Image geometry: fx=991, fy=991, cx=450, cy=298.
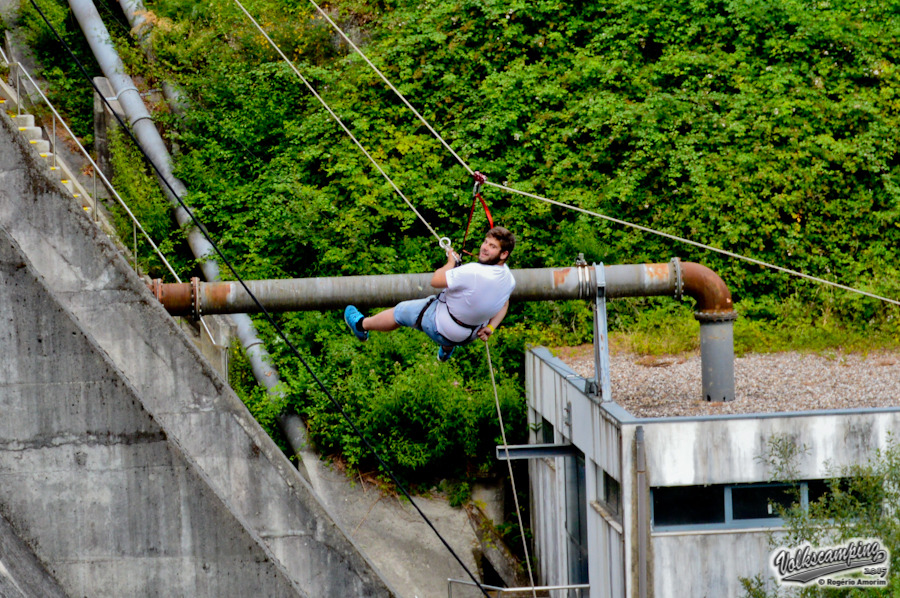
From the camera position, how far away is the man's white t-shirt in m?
9.02

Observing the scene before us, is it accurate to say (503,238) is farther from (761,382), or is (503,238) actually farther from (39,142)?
(39,142)

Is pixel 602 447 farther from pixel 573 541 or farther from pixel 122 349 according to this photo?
pixel 122 349

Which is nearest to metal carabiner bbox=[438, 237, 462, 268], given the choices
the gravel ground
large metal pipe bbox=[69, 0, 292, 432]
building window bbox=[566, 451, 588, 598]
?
the gravel ground

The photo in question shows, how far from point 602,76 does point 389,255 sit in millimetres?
5694

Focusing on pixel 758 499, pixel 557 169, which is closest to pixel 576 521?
pixel 758 499

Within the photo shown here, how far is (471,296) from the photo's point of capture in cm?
910

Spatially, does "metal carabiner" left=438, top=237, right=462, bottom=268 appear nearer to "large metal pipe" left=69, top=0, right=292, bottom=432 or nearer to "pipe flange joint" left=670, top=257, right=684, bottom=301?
"pipe flange joint" left=670, top=257, right=684, bottom=301

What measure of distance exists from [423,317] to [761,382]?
274 inches

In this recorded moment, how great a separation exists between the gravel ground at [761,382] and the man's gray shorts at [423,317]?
4272 millimetres

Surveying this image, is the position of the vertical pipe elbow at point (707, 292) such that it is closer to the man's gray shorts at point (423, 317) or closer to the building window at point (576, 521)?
the building window at point (576, 521)

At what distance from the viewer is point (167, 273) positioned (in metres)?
19.9

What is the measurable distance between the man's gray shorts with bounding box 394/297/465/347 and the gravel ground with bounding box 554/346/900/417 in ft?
14.0

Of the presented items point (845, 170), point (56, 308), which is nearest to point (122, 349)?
point (56, 308)

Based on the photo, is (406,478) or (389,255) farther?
(389,255)
